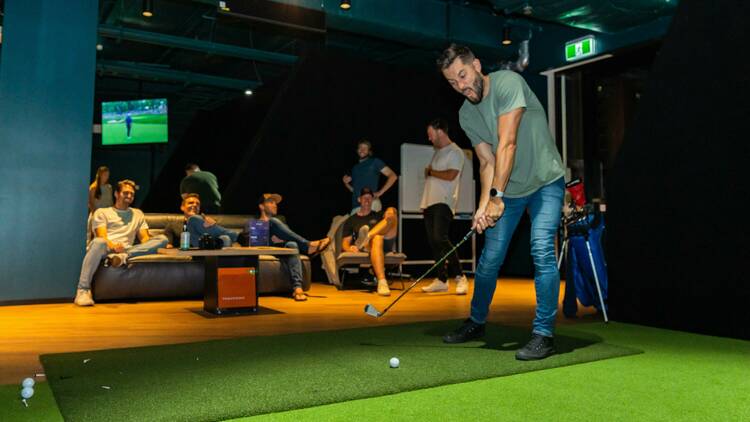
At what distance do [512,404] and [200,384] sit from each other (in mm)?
1133

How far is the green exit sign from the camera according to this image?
8352 millimetres

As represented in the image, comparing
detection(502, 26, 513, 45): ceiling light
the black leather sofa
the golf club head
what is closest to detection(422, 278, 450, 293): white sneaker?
the black leather sofa

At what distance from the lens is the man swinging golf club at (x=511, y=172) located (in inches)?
108

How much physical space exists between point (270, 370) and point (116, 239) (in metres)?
3.59

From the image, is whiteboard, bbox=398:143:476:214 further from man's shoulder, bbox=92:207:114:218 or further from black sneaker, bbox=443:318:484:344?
black sneaker, bbox=443:318:484:344

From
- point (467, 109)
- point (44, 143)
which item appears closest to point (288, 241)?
point (44, 143)

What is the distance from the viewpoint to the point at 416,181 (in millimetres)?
8773

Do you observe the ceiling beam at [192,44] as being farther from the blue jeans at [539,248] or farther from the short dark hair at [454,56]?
the blue jeans at [539,248]

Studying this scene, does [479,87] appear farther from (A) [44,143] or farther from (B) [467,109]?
(A) [44,143]

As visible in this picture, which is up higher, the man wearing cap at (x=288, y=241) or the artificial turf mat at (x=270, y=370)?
the man wearing cap at (x=288, y=241)

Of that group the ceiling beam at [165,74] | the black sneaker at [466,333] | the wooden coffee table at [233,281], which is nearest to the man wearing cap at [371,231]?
the wooden coffee table at [233,281]

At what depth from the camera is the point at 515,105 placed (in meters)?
2.71

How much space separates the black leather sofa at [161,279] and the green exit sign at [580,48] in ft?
17.2

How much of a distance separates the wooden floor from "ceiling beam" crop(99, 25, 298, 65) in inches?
225
